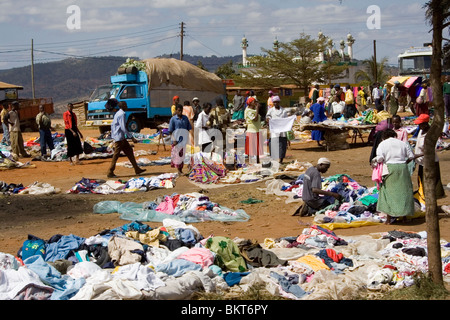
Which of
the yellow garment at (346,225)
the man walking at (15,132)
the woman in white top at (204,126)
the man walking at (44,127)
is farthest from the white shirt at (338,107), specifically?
the yellow garment at (346,225)

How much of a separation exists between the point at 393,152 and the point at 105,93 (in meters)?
18.8

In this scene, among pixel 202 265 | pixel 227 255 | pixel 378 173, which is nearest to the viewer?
pixel 202 265

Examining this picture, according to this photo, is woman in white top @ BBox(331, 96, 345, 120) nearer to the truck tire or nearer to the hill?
the truck tire

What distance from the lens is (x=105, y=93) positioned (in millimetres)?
25766

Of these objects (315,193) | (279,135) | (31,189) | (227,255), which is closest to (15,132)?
(31,189)

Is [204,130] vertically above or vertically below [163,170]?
above

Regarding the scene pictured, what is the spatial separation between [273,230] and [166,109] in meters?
18.4

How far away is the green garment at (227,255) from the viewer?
22.2 ft

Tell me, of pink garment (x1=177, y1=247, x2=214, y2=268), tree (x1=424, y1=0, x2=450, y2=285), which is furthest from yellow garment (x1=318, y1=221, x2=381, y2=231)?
tree (x1=424, y1=0, x2=450, y2=285)

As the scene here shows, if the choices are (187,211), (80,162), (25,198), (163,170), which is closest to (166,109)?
(80,162)

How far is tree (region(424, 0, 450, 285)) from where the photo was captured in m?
5.36

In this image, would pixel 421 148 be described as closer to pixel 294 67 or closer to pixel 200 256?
pixel 200 256

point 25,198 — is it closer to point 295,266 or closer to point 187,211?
point 187,211
